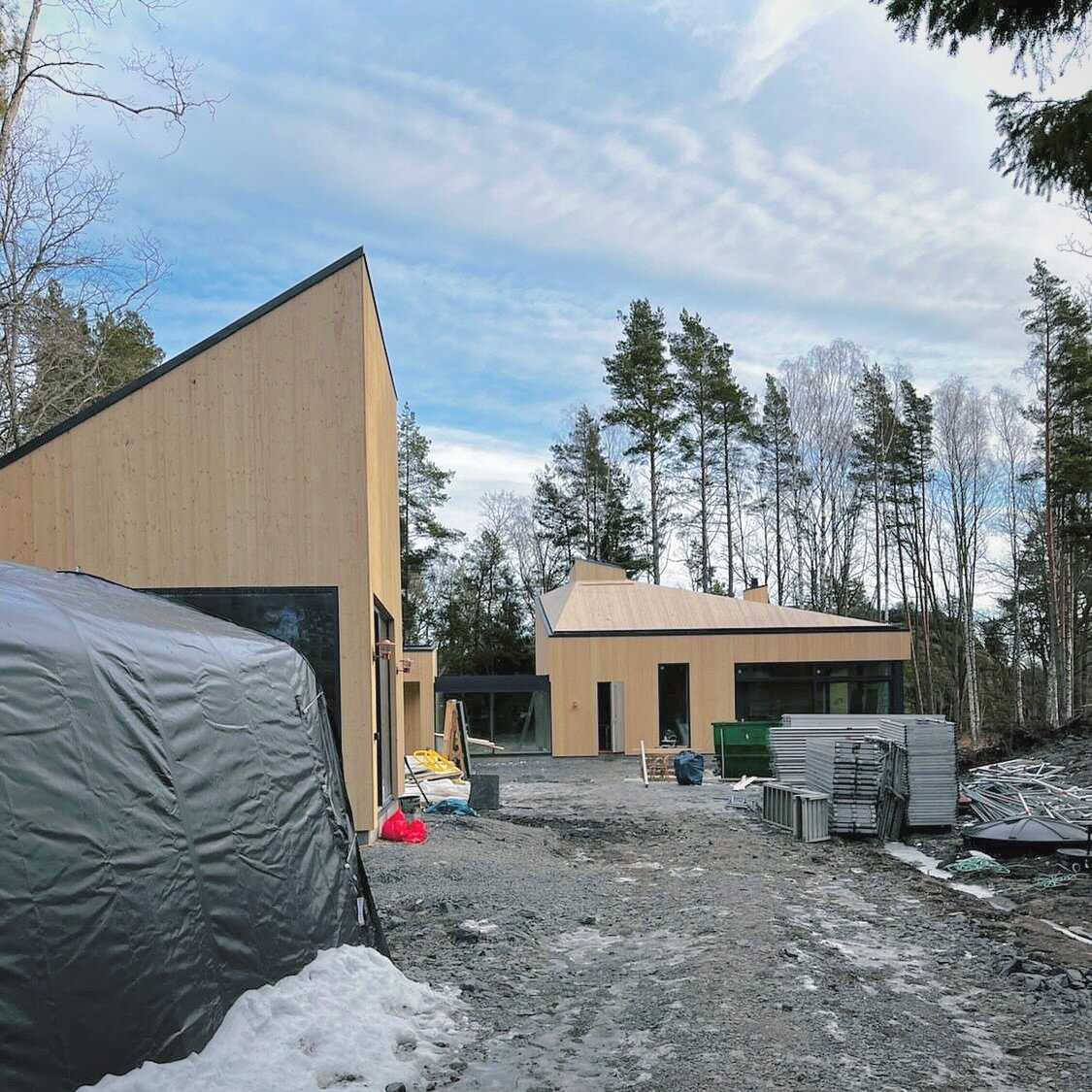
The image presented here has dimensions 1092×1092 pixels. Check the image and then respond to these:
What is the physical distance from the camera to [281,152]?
1428 cm

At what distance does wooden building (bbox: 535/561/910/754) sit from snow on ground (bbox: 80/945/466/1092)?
21286mm

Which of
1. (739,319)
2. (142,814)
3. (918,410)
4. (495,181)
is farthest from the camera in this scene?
(739,319)

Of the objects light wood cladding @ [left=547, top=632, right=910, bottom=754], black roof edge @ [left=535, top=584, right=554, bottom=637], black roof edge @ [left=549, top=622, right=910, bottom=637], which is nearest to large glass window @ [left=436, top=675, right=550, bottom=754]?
light wood cladding @ [left=547, top=632, right=910, bottom=754]

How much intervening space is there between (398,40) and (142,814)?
36.0ft

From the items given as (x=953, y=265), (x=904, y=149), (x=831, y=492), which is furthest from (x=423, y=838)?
(x=831, y=492)

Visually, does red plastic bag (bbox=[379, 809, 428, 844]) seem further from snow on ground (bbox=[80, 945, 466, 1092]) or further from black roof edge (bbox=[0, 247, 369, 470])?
black roof edge (bbox=[0, 247, 369, 470])

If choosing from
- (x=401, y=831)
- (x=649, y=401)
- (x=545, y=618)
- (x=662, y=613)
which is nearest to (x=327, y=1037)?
(x=401, y=831)

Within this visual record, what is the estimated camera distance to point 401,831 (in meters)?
10.6

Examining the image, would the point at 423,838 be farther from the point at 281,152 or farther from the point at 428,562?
the point at 428,562

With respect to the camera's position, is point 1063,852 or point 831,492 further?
point 831,492

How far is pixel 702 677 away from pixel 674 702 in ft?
3.39

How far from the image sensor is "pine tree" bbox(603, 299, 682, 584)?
39.0 metres

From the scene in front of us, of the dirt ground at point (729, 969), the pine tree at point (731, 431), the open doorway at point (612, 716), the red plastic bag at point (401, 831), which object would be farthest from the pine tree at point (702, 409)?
the red plastic bag at point (401, 831)

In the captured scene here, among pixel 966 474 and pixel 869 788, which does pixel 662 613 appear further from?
pixel 869 788
